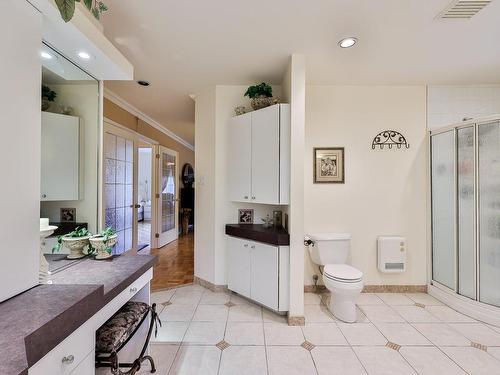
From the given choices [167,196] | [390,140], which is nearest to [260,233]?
[390,140]

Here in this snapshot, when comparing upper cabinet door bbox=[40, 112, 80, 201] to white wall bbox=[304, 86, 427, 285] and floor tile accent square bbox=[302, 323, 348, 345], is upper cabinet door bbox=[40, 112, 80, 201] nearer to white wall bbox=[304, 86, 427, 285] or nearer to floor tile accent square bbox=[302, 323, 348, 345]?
floor tile accent square bbox=[302, 323, 348, 345]

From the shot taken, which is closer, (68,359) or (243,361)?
(68,359)

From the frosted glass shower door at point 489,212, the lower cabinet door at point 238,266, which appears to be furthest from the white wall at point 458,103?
the lower cabinet door at point 238,266

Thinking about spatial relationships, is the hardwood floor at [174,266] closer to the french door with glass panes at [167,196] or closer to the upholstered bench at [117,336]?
the french door with glass panes at [167,196]

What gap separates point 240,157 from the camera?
8.62 ft

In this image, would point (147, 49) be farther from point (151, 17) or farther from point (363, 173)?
point (363, 173)

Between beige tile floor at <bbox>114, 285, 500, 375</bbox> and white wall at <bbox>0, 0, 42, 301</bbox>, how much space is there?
115 centimetres

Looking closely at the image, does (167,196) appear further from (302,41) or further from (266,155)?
(302,41)

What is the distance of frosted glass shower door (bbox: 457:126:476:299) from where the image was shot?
2.41 metres

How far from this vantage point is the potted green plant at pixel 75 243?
1500 mm

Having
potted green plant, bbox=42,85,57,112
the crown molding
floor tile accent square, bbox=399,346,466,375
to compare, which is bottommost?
floor tile accent square, bbox=399,346,466,375

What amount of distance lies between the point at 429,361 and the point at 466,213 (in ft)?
5.13

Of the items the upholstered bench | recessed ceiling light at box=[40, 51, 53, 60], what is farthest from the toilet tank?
recessed ceiling light at box=[40, 51, 53, 60]

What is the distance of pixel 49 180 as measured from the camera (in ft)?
4.67
